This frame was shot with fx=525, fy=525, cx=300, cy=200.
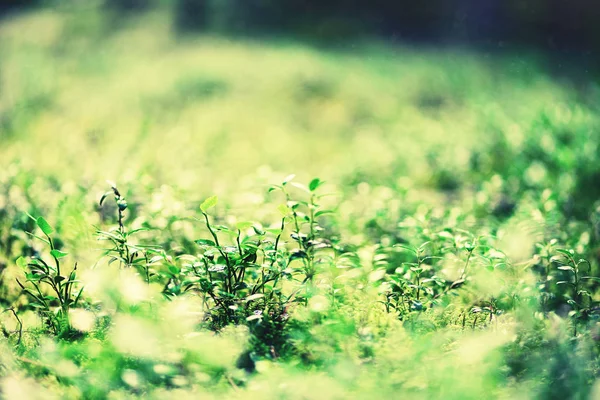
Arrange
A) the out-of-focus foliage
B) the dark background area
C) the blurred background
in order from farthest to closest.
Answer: the dark background area < the blurred background < the out-of-focus foliage

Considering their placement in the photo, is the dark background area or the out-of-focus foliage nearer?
the out-of-focus foliage

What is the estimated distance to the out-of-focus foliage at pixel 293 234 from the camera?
1.46 meters

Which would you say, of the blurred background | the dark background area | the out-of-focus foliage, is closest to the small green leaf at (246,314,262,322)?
the out-of-focus foliage

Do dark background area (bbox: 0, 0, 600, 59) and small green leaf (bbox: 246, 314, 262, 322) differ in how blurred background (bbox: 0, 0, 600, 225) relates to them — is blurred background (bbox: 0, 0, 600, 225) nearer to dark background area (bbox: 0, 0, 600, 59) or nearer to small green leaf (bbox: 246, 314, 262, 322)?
dark background area (bbox: 0, 0, 600, 59)

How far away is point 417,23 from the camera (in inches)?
Answer: 356

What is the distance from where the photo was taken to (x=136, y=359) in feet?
4.79

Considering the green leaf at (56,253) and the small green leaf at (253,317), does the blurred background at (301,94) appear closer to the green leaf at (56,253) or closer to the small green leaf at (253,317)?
the small green leaf at (253,317)

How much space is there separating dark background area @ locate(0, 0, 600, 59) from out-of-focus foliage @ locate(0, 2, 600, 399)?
240 centimetres

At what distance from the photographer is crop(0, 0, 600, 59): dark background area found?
809 centimetres

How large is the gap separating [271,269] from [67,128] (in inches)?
127

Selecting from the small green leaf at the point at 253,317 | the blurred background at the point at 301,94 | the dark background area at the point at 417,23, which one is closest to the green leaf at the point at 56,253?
the small green leaf at the point at 253,317

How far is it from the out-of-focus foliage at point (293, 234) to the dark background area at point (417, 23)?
94.4 inches

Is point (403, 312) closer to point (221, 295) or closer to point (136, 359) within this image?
point (221, 295)

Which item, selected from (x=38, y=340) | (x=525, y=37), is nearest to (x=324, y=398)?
(x=38, y=340)
